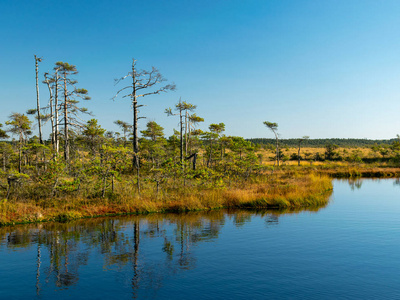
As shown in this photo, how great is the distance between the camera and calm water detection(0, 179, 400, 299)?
9.21 meters

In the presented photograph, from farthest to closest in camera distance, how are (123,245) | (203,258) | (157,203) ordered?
1. (157,203)
2. (123,245)
3. (203,258)

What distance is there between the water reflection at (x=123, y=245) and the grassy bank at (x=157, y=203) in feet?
2.68

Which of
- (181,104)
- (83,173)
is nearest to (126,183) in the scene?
(83,173)

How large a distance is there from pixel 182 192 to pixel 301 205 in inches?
329

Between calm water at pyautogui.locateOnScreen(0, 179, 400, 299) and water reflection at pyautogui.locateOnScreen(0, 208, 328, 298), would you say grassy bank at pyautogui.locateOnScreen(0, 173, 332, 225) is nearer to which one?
water reflection at pyautogui.locateOnScreen(0, 208, 328, 298)

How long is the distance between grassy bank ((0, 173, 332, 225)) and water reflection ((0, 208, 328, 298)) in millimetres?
817

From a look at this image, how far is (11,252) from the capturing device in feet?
40.3

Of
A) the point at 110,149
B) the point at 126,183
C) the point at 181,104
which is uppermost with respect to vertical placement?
the point at 181,104

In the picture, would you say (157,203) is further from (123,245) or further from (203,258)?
(203,258)

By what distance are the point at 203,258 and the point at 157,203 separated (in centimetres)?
901

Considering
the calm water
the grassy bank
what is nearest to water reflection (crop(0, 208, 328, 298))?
the calm water

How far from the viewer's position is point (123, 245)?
13.3m

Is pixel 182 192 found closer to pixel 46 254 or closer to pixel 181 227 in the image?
pixel 181 227

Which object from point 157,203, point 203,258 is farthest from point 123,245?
point 157,203
